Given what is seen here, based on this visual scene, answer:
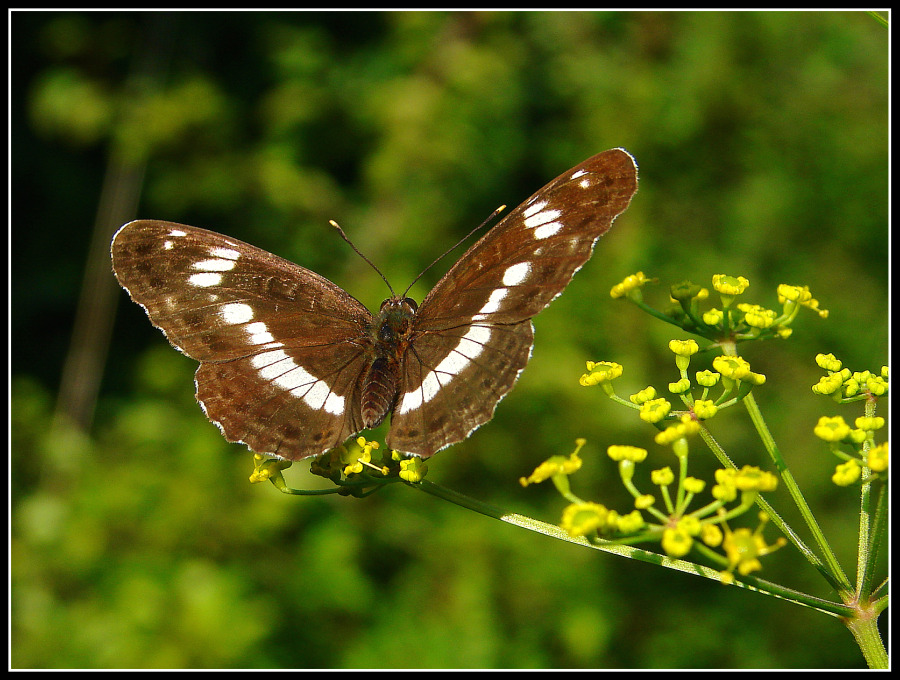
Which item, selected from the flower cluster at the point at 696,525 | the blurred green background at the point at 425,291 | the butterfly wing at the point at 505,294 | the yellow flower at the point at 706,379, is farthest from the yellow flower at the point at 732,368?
the blurred green background at the point at 425,291

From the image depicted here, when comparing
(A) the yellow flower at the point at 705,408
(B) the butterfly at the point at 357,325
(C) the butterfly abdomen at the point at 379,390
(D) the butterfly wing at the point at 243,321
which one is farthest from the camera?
(D) the butterfly wing at the point at 243,321

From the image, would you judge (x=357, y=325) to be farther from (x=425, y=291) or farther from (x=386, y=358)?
(x=425, y=291)

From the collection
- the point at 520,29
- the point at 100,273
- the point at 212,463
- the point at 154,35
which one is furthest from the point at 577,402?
the point at 154,35

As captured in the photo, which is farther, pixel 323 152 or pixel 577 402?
pixel 323 152

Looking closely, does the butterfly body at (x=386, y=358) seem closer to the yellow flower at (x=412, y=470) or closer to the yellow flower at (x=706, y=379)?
the yellow flower at (x=412, y=470)

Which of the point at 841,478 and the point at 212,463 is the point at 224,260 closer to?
the point at 212,463

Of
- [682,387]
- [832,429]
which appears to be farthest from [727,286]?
[832,429]

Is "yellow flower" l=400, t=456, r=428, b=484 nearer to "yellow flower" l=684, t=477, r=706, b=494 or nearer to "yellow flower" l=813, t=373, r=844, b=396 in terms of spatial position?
"yellow flower" l=684, t=477, r=706, b=494
